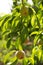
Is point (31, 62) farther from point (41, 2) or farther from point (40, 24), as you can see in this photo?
point (41, 2)

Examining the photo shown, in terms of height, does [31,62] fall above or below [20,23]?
below

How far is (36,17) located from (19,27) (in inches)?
3.4

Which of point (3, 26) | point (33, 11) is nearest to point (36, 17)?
point (33, 11)

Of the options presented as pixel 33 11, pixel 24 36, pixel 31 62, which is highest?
pixel 33 11

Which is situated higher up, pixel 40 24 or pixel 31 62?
pixel 40 24

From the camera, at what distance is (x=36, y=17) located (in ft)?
3.25

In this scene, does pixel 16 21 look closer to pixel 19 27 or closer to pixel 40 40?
pixel 19 27

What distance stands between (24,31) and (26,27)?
27mm

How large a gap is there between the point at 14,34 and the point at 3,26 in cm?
7

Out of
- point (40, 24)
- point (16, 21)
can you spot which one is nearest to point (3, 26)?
point (16, 21)

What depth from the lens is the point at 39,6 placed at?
1047 mm

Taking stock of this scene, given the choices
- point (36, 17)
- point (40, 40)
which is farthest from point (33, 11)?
point (40, 40)

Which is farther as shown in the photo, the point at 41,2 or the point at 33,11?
the point at 41,2

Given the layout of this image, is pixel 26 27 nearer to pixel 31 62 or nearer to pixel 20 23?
pixel 20 23
